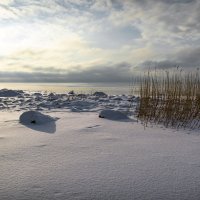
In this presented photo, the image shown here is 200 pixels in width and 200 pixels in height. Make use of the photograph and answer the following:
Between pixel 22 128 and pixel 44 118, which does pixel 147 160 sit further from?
pixel 44 118

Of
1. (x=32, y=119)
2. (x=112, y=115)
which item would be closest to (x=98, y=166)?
(x=32, y=119)

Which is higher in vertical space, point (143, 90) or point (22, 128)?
point (143, 90)

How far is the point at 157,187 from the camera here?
1021 millimetres

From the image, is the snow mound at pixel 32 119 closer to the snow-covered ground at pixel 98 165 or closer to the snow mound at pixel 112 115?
the snow-covered ground at pixel 98 165

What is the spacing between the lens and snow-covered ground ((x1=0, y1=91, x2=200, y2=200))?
3.20 feet

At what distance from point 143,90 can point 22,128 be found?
1384 millimetres

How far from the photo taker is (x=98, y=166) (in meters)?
1.26

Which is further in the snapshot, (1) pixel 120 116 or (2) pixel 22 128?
(1) pixel 120 116

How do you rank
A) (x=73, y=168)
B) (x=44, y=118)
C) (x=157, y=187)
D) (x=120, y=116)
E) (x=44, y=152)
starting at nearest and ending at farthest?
(x=157, y=187)
(x=73, y=168)
(x=44, y=152)
(x=44, y=118)
(x=120, y=116)

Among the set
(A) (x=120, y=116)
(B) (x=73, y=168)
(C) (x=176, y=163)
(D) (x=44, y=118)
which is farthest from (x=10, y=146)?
(A) (x=120, y=116)

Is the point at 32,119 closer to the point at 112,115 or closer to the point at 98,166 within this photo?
the point at 112,115

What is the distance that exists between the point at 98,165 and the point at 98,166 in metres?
0.02

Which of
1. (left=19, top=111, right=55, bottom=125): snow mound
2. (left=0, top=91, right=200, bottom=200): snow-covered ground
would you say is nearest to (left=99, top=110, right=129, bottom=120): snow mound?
(left=19, top=111, right=55, bottom=125): snow mound

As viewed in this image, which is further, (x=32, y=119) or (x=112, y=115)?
(x=112, y=115)
